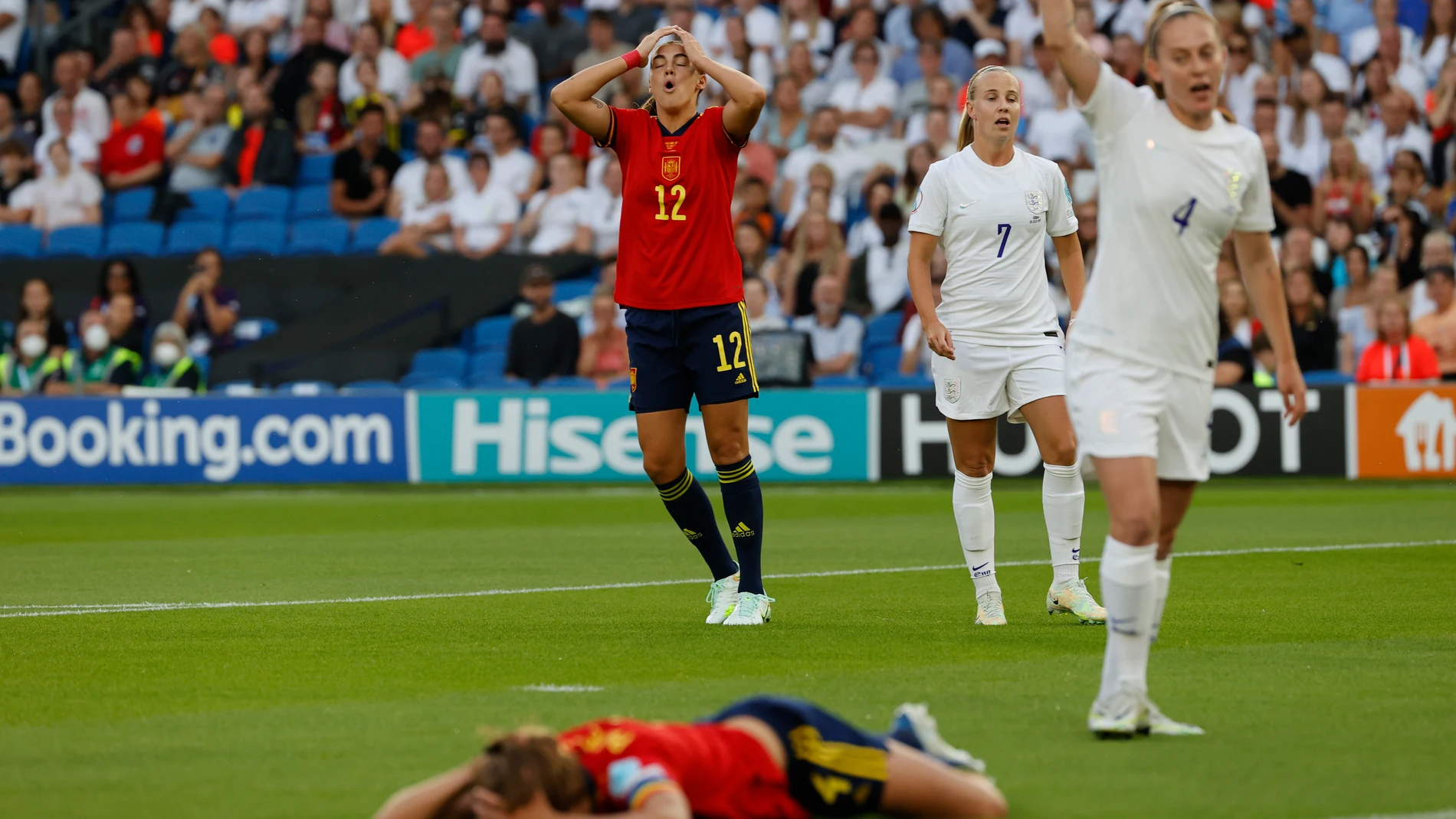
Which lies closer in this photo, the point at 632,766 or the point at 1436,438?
the point at 632,766

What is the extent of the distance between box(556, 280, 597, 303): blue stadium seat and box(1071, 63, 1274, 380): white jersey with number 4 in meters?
15.0

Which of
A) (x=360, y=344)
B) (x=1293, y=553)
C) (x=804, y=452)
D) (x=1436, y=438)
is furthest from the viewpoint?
(x=360, y=344)

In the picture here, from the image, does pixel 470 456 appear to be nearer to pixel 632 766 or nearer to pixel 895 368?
pixel 895 368

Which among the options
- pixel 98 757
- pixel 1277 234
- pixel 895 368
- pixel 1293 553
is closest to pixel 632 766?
pixel 98 757

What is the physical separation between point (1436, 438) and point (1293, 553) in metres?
6.14

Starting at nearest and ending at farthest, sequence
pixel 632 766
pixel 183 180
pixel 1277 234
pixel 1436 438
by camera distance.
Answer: pixel 632 766 < pixel 1436 438 < pixel 1277 234 < pixel 183 180

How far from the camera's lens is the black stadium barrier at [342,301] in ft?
66.9

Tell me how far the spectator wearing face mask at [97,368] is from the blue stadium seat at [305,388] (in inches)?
59.1

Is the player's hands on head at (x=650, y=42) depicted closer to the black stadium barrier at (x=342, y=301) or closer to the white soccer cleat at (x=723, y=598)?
the white soccer cleat at (x=723, y=598)

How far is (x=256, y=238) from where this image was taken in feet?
72.4

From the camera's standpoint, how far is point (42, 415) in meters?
18.9

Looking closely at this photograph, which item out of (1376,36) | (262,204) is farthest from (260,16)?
(1376,36)

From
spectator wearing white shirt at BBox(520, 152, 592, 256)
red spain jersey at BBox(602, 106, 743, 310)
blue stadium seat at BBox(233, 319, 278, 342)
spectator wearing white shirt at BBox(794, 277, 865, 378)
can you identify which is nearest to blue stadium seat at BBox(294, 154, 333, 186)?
blue stadium seat at BBox(233, 319, 278, 342)

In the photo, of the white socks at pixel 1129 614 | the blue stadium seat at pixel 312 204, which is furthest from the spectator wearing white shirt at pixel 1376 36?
the white socks at pixel 1129 614
